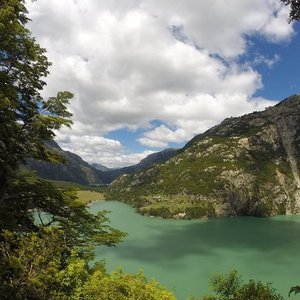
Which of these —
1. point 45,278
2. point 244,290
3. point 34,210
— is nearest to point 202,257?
point 244,290

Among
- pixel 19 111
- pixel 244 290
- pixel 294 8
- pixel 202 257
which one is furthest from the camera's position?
pixel 202 257

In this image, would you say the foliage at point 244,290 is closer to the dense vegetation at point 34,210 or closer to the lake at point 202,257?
the dense vegetation at point 34,210

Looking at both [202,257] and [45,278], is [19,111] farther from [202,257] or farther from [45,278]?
[202,257]

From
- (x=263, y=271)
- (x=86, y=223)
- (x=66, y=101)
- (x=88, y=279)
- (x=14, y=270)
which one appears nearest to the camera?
(x=14, y=270)

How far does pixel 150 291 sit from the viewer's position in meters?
23.0

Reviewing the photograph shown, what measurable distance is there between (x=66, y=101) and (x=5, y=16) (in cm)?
717

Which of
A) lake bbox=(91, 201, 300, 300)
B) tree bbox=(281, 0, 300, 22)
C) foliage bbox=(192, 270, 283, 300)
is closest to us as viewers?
tree bbox=(281, 0, 300, 22)

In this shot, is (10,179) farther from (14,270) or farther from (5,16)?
(5,16)

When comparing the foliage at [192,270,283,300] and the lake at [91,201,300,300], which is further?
the lake at [91,201,300,300]

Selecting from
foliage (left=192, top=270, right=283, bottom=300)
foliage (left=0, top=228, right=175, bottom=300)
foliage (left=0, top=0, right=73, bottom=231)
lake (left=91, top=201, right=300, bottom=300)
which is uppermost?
foliage (left=0, top=0, right=73, bottom=231)

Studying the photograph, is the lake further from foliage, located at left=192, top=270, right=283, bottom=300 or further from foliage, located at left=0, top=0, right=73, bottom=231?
foliage, located at left=0, top=0, right=73, bottom=231

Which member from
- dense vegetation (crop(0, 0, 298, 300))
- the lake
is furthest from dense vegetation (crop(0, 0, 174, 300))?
the lake

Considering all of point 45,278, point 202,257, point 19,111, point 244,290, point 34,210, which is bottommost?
point 202,257

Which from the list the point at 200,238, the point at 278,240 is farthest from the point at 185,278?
the point at 278,240
